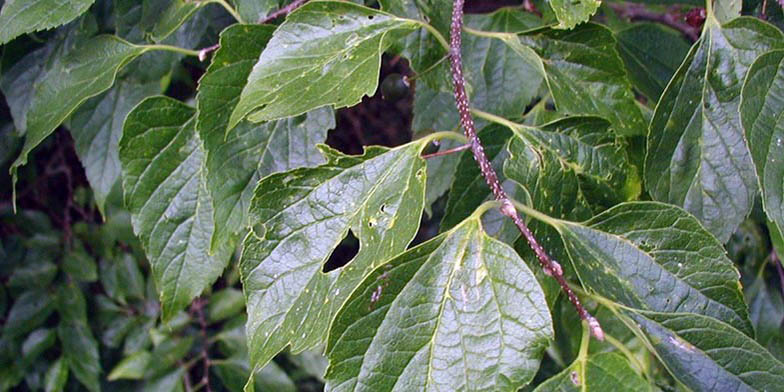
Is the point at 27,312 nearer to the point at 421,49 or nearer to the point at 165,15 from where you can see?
the point at 165,15

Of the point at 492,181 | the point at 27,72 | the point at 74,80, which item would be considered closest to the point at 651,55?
the point at 492,181

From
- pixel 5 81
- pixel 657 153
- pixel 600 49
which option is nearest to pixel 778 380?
pixel 657 153

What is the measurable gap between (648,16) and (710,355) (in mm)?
639

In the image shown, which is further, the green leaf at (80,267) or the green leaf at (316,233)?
the green leaf at (80,267)

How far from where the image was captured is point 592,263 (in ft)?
1.72

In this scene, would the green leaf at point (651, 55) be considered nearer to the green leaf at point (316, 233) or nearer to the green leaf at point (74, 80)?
the green leaf at point (316, 233)

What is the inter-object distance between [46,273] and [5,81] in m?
0.53

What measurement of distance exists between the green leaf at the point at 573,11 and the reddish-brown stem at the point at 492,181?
0.08 meters

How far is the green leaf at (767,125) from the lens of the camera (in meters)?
0.52

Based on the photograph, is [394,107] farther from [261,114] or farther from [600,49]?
[261,114]

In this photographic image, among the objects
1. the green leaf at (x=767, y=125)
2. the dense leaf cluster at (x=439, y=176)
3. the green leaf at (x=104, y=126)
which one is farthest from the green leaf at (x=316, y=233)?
the green leaf at (x=104, y=126)

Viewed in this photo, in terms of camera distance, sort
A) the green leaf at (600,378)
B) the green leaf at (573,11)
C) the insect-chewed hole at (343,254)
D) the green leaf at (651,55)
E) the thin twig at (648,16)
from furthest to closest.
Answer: the insect-chewed hole at (343,254) < the thin twig at (648,16) < the green leaf at (651,55) < the green leaf at (573,11) < the green leaf at (600,378)

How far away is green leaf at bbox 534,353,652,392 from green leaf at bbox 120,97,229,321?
332 millimetres

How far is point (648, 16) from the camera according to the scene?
0.99 meters
